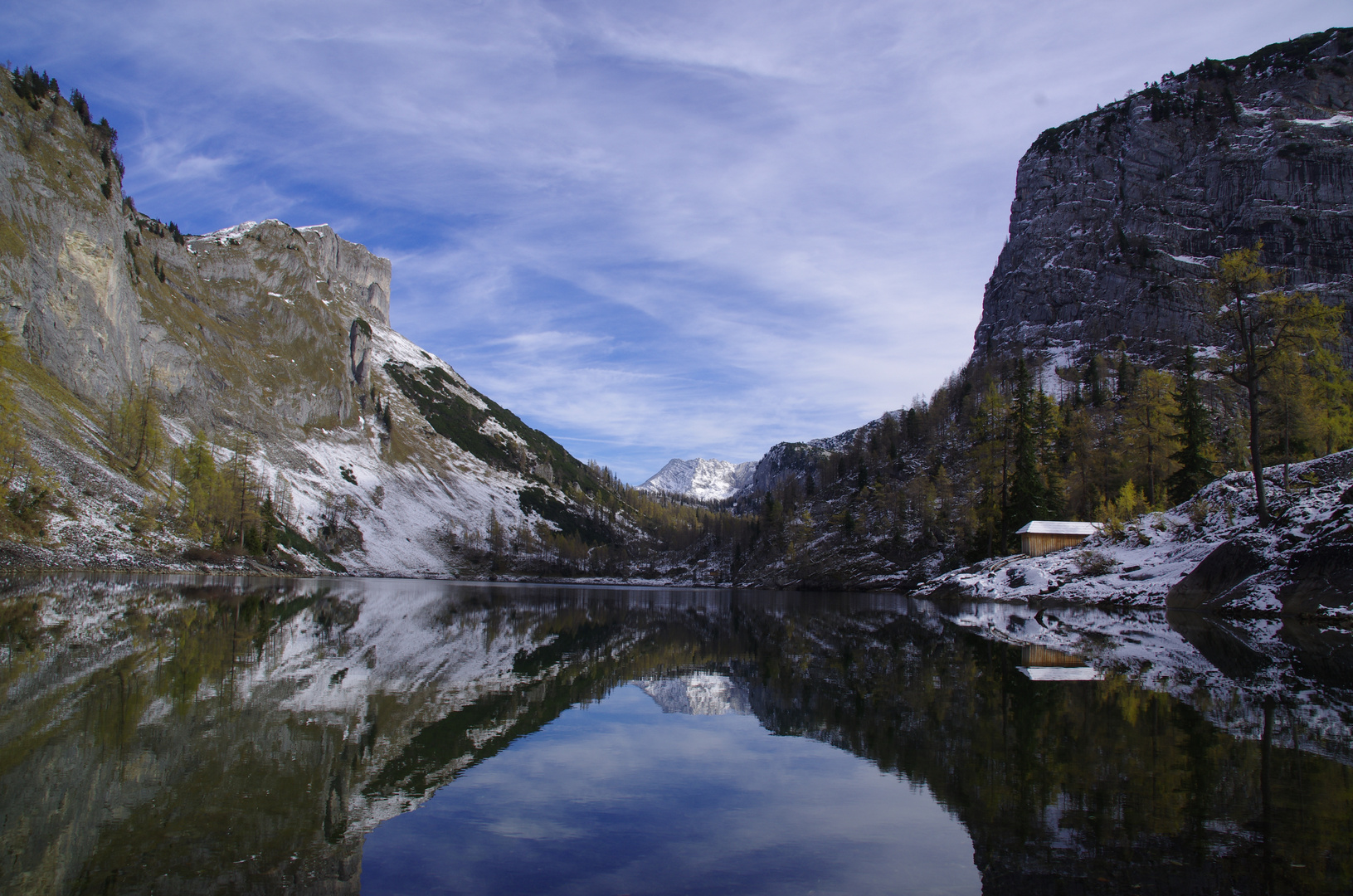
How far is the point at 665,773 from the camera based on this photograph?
1183 centimetres

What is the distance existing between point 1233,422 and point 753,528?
117m

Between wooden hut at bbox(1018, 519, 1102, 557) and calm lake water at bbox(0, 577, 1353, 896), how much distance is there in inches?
2075

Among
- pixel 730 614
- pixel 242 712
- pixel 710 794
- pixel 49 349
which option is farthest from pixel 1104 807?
pixel 49 349

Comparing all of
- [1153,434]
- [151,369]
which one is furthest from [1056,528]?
[151,369]

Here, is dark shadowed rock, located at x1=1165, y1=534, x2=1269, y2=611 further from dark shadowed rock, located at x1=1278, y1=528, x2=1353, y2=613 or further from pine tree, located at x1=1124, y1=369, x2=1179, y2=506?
pine tree, located at x1=1124, y1=369, x2=1179, y2=506

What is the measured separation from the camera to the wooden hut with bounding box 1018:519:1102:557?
239 feet

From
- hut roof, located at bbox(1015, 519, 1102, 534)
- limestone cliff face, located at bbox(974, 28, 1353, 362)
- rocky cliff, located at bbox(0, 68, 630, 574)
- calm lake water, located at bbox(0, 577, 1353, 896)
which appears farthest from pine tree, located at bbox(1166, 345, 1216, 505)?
limestone cliff face, located at bbox(974, 28, 1353, 362)

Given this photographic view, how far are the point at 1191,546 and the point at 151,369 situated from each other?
141 metres

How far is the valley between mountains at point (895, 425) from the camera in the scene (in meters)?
51.2

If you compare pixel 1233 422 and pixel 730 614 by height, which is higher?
pixel 1233 422

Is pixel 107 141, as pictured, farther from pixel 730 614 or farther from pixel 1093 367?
pixel 1093 367

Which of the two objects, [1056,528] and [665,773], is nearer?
[665,773]

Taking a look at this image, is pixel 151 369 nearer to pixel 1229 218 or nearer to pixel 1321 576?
pixel 1321 576

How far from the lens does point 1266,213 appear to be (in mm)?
176625
